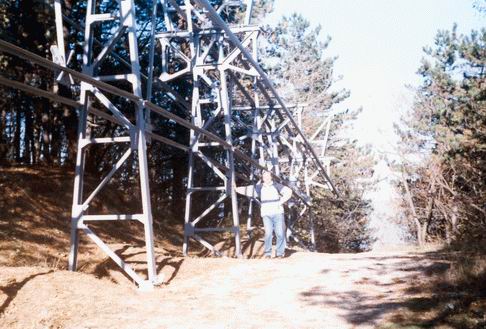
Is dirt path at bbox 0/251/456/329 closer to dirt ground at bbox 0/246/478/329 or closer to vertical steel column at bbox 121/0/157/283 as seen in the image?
dirt ground at bbox 0/246/478/329

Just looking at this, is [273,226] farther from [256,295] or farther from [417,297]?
[417,297]

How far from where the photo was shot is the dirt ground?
454 cm

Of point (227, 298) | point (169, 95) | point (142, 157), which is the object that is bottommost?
point (227, 298)

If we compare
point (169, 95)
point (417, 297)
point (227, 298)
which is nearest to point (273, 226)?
point (227, 298)

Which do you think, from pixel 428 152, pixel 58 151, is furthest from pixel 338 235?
pixel 58 151

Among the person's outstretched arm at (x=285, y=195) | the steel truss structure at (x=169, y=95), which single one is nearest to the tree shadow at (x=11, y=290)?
the steel truss structure at (x=169, y=95)

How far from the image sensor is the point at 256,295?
5879mm

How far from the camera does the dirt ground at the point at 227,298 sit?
4.54 m

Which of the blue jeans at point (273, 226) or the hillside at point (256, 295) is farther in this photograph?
the blue jeans at point (273, 226)

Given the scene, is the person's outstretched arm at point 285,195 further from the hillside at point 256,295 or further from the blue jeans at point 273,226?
the hillside at point 256,295

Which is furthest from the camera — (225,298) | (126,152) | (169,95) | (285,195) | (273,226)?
(169,95)

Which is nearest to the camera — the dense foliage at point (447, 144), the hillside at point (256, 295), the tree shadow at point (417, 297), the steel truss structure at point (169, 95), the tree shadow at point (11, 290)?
the tree shadow at point (417, 297)

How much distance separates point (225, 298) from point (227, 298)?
0.08 feet

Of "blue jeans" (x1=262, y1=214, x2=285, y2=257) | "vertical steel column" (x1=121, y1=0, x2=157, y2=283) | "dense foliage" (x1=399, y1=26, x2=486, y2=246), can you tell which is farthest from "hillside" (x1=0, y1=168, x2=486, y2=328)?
"dense foliage" (x1=399, y1=26, x2=486, y2=246)
